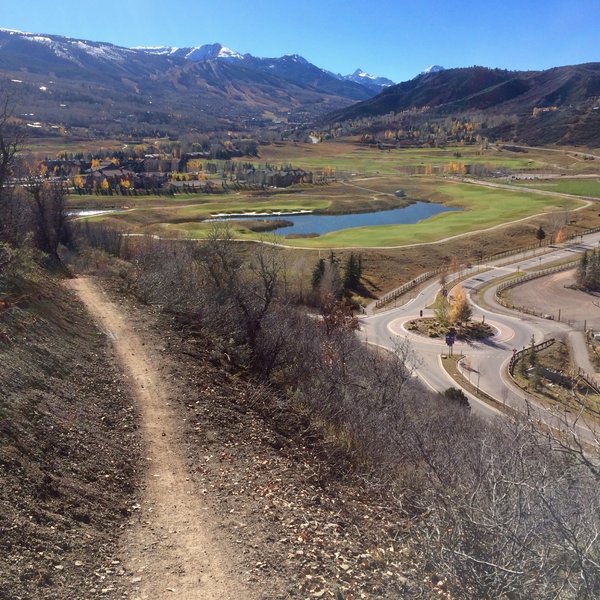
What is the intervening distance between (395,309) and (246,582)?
4683 centimetres

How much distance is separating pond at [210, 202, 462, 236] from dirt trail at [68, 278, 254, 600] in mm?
74104

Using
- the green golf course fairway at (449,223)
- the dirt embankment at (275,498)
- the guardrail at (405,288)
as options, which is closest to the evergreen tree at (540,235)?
the green golf course fairway at (449,223)

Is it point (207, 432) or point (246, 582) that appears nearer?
point (246, 582)

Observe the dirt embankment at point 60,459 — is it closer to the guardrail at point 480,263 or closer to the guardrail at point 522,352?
the guardrail at point 522,352

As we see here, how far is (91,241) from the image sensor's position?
4172 centimetres

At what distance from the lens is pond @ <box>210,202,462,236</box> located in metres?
91.2

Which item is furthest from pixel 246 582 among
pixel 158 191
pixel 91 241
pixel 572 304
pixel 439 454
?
pixel 158 191

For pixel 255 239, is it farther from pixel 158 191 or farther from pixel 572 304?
pixel 158 191

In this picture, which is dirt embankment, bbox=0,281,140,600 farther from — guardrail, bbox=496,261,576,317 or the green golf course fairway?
the green golf course fairway

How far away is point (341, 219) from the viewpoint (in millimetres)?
100062

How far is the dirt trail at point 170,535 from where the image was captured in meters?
8.12

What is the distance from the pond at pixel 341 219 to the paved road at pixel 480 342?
32.6 m

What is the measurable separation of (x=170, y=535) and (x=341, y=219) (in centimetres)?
9314

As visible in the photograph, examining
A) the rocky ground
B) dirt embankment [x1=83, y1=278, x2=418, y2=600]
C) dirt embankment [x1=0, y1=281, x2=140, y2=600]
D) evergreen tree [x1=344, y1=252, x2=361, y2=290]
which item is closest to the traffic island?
evergreen tree [x1=344, y1=252, x2=361, y2=290]
